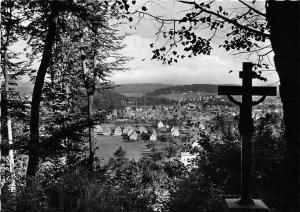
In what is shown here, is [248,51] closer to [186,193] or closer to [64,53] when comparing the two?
[186,193]

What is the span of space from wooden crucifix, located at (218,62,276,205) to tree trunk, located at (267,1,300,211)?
0.27 meters

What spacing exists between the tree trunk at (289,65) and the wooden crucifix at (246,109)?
0.27m

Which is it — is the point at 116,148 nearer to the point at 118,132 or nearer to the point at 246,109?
the point at 118,132

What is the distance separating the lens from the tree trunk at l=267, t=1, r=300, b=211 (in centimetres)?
509

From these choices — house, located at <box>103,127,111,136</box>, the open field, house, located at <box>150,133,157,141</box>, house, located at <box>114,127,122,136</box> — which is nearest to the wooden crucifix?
the open field

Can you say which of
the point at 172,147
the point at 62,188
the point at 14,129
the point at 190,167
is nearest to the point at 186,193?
the point at 190,167

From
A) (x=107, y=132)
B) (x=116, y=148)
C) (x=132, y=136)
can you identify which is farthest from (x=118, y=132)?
(x=116, y=148)

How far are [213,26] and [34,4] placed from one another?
4688 millimetres

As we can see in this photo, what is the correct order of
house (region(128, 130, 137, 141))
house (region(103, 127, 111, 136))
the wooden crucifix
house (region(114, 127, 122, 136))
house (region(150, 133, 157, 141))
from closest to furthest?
1. the wooden crucifix
2. house (region(150, 133, 157, 141))
3. house (region(128, 130, 137, 141))
4. house (region(103, 127, 111, 136))
5. house (region(114, 127, 122, 136))

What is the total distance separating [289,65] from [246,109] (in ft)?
3.03

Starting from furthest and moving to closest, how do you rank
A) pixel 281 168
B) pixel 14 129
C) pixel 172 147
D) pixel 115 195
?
pixel 172 147 < pixel 14 129 < pixel 281 168 < pixel 115 195

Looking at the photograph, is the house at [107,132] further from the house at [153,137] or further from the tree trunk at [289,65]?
the tree trunk at [289,65]

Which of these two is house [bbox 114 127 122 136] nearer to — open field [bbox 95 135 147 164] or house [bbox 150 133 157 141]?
open field [bbox 95 135 147 164]

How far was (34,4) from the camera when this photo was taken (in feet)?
27.6
